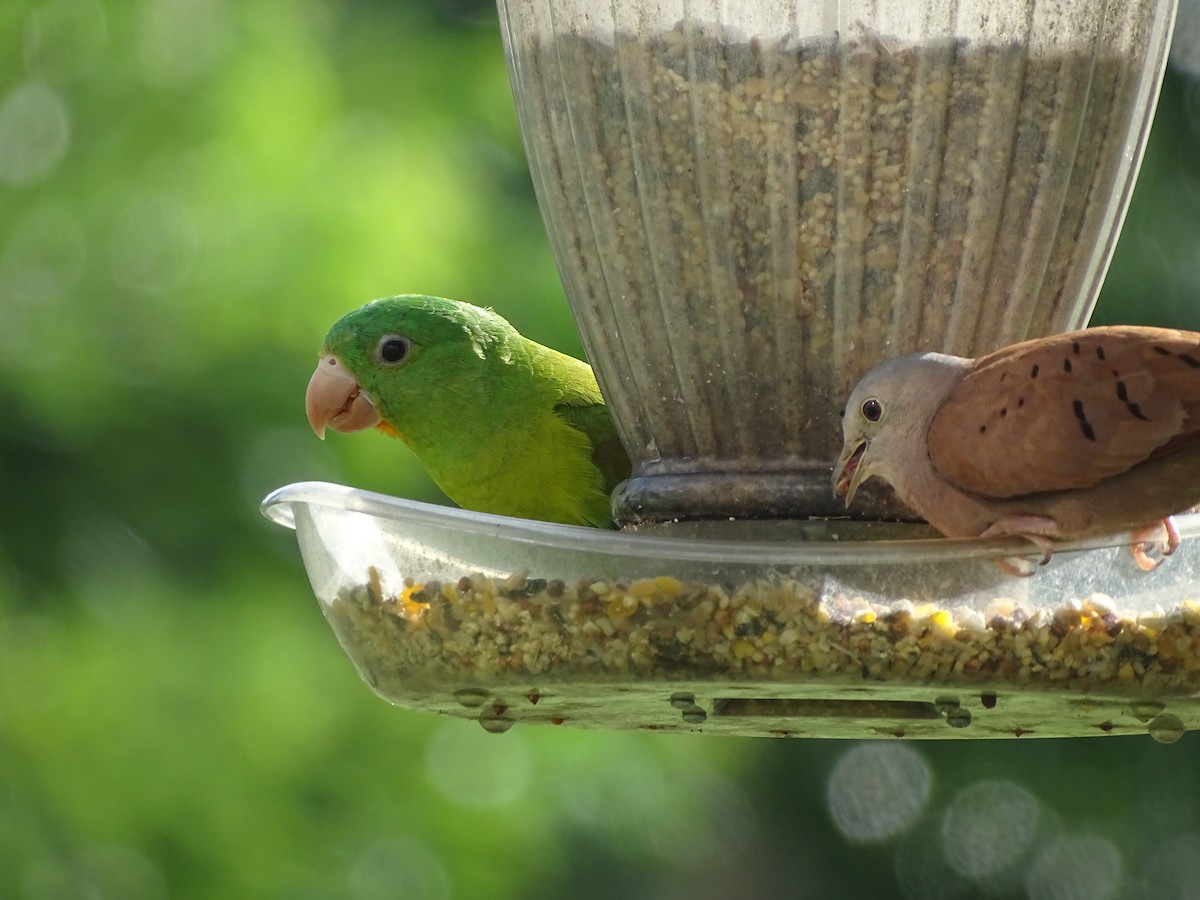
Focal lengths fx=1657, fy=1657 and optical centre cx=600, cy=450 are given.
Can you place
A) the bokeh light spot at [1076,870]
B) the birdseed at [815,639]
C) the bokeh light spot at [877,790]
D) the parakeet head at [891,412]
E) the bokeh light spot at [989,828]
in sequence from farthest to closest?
the bokeh light spot at [877,790] → the bokeh light spot at [989,828] → the bokeh light spot at [1076,870] → the parakeet head at [891,412] → the birdseed at [815,639]

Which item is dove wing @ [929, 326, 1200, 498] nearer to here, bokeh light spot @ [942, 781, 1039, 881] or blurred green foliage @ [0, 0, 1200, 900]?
blurred green foliage @ [0, 0, 1200, 900]

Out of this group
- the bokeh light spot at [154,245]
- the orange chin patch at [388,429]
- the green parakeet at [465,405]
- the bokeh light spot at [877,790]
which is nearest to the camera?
the green parakeet at [465,405]

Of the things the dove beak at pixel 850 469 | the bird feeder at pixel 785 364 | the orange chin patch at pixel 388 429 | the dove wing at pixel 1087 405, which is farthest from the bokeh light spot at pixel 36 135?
the dove wing at pixel 1087 405

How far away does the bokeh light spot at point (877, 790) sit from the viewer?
10.6 meters

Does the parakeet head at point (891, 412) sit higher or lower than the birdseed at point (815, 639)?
higher

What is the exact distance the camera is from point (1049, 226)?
3488 mm

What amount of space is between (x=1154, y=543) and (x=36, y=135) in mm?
7282

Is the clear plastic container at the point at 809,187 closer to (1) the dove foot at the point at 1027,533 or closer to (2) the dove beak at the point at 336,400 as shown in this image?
(1) the dove foot at the point at 1027,533

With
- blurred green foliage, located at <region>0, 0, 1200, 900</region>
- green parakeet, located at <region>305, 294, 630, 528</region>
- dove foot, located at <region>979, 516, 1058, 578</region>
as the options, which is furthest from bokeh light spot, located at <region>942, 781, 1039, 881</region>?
dove foot, located at <region>979, 516, 1058, 578</region>

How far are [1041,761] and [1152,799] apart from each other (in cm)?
68

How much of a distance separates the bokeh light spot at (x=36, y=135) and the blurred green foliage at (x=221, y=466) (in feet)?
0.05

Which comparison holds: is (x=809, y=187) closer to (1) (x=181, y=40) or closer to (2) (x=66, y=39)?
(1) (x=181, y=40)

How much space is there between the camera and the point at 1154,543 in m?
3.14

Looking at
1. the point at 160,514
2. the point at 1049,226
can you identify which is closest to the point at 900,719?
the point at 1049,226
